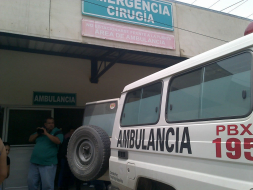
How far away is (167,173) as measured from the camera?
92.5 inches

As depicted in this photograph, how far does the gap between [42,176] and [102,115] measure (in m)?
1.75

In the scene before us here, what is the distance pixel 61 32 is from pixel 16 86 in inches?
97.7

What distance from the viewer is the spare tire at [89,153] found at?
3385mm

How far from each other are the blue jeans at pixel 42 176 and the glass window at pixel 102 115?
1.22m

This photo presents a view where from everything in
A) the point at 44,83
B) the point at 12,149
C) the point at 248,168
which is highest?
the point at 44,83

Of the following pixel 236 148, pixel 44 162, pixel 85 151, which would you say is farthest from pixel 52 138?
pixel 236 148

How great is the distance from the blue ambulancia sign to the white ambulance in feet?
12.3

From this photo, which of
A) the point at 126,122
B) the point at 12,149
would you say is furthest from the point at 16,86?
the point at 126,122

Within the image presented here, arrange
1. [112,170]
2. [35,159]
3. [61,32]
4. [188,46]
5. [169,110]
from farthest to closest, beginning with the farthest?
[188,46], [61,32], [35,159], [112,170], [169,110]

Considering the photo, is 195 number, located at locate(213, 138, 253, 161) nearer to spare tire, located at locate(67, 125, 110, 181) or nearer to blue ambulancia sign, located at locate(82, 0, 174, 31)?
spare tire, located at locate(67, 125, 110, 181)

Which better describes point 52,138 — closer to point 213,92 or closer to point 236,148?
point 213,92

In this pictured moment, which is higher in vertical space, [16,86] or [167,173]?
[16,86]

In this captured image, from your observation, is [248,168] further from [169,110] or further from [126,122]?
[126,122]

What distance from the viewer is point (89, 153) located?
365 centimetres
